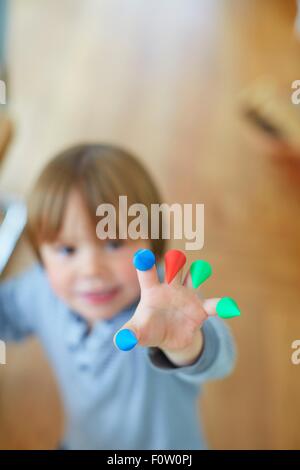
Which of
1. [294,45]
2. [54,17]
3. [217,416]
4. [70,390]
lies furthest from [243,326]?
[54,17]

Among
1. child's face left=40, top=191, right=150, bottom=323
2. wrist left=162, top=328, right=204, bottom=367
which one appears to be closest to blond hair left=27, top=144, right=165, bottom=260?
child's face left=40, top=191, right=150, bottom=323

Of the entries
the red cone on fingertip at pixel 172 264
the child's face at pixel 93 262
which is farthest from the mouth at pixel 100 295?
the red cone on fingertip at pixel 172 264

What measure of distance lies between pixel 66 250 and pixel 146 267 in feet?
0.49

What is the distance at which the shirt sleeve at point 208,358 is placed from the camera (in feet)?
1.33

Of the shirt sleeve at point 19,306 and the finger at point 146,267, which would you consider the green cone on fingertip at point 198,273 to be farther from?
the shirt sleeve at point 19,306

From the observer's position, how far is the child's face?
1.52 ft

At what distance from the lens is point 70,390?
1.84ft

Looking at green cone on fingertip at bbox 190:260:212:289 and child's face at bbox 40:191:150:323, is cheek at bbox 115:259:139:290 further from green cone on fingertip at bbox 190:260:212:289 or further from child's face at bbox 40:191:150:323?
green cone on fingertip at bbox 190:260:212:289

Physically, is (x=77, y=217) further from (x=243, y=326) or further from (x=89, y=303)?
(x=243, y=326)

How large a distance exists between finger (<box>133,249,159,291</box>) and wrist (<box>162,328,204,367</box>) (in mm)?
57

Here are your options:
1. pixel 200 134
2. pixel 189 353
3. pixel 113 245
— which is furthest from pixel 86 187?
pixel 200 134

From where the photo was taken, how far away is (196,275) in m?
0.35

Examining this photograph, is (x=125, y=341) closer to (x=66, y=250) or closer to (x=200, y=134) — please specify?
(x=66, y=250)

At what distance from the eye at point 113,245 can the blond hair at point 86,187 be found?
0.07ft
